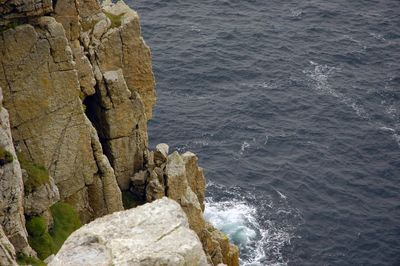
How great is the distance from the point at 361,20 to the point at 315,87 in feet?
110

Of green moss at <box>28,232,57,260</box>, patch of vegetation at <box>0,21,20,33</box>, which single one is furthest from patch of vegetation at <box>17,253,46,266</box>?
patch of vegetation at <box>0,21,20,33</box>

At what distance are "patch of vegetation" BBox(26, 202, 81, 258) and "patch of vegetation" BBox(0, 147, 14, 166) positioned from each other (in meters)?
9.57

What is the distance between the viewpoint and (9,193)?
49844 mm

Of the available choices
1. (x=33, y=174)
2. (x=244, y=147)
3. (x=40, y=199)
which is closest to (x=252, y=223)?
(x=244, y=147)

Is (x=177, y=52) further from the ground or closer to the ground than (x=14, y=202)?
closer to the ground

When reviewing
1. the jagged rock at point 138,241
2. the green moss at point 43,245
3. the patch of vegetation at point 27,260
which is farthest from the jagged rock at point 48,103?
the jagged rock at point 138,241

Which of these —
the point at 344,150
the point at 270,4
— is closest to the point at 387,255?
the point at 344,150

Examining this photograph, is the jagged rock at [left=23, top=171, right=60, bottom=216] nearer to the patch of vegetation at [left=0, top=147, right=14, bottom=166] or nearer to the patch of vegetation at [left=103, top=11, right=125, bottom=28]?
the patch of vegetation at [left=0, top=147, right=14, bottom=166]

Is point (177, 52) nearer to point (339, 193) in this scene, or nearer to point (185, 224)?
point (339, 193)

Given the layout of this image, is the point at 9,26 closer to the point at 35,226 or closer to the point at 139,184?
the point at 35,226

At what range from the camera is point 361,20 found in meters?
158

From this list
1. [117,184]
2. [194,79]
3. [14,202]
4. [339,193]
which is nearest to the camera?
[14,202]

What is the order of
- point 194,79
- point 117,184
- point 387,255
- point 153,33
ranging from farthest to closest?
point 153,33 < point 194,79 < point 387,255 < point 117,184

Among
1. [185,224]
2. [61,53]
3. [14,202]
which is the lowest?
[14,202]
